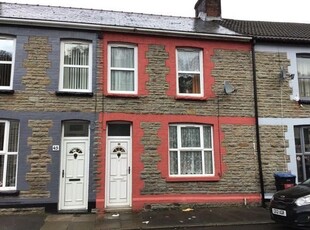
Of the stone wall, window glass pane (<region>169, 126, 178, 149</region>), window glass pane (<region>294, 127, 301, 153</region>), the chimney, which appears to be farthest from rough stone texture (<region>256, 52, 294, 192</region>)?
the stone wall

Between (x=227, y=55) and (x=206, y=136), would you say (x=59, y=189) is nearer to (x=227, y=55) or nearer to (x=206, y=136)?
(x=206, y=136)

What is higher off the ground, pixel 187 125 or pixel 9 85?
pixel 9 85

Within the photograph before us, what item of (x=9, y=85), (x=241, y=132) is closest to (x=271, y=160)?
(x=241, y=132)

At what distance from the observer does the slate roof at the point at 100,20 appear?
1162cm

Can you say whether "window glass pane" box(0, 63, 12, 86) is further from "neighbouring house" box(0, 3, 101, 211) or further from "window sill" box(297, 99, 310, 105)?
"window sill" box(297, 99, 310, 105)

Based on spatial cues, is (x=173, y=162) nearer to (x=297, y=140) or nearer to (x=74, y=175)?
(x=74, y=175)

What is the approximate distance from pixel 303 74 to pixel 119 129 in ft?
25.0

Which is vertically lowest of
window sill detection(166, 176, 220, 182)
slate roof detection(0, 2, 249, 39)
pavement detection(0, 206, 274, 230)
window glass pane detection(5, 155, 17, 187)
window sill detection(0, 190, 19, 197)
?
pavement detection(0, 206, 274, 230)

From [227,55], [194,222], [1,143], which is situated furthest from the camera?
[227,55]

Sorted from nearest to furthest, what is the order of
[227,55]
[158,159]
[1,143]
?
1. [1,143]
2. [158,159]
3. [227,55]

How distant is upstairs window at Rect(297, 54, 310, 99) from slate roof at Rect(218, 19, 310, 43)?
2.31 ft

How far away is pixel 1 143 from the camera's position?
10992 millimetres

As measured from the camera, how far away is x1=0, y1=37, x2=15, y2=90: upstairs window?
11.4 metres

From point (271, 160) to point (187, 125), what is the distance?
3368 mm
